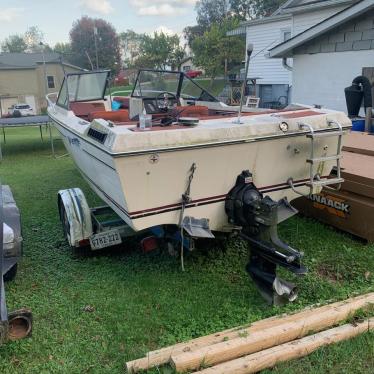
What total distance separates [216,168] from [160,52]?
4466 cm

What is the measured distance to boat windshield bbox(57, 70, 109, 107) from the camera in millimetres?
6373

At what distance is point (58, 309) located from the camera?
142 inches

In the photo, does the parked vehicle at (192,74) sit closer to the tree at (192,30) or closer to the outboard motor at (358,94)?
the outboard motor at (358,94)

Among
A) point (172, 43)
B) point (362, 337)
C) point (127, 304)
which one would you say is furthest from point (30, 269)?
point (172, 43)

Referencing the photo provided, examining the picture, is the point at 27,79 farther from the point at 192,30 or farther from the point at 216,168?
the point at 216,168

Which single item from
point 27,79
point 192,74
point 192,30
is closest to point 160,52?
point 27,79

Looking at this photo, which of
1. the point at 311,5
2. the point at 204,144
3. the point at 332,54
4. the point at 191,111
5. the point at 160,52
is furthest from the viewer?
the point at 160,52

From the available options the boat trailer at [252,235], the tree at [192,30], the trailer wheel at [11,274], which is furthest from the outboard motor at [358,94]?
the tree at [192,30]

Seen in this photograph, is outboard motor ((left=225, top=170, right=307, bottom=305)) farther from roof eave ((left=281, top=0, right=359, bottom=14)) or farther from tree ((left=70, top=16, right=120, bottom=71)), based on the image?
tree ((left=70, top=16, right=120, bottom=71))

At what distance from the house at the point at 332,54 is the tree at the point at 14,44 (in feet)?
265

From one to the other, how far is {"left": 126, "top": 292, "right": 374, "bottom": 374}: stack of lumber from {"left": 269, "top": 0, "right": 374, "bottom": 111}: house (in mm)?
7706

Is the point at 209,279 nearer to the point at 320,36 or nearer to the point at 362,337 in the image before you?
the point at 362,337

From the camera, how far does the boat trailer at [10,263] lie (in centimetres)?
288

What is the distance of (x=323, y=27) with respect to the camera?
9.98m
